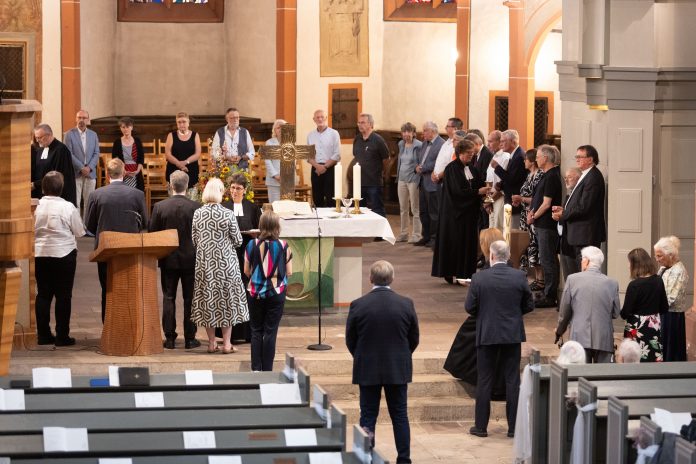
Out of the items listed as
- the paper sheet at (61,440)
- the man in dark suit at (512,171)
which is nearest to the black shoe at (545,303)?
the man in dark suit at (512,171)

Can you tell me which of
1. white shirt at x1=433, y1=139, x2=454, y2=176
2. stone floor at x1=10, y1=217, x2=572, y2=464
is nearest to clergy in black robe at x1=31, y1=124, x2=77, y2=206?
stone floor at x1=10, y1=217, x2=572, y2=464

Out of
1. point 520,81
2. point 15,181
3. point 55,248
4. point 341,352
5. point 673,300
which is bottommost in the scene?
point 341,352

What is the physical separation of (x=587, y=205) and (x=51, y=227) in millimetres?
4382

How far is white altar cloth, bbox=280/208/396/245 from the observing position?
11.9 metres

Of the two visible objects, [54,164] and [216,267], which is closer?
[216,267]

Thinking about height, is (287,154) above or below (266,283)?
above

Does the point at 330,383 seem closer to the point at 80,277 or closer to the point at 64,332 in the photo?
the point at 64,332

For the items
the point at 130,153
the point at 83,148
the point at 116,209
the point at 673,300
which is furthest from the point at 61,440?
the point at 83,148

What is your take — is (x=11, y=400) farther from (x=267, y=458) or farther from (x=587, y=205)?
(x=587, y=205)

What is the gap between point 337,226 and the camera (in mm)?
12000

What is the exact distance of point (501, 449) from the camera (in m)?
9.52

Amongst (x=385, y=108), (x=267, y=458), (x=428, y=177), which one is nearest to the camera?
(x=267, y=458)

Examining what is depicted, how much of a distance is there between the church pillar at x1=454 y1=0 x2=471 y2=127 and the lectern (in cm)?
947

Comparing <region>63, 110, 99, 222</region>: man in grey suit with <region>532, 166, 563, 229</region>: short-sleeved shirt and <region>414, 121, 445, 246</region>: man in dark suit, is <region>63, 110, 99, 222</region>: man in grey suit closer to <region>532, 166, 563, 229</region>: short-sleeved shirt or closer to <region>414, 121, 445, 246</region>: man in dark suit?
<region>414, 121, 445, 246</region>: man in dark suit
